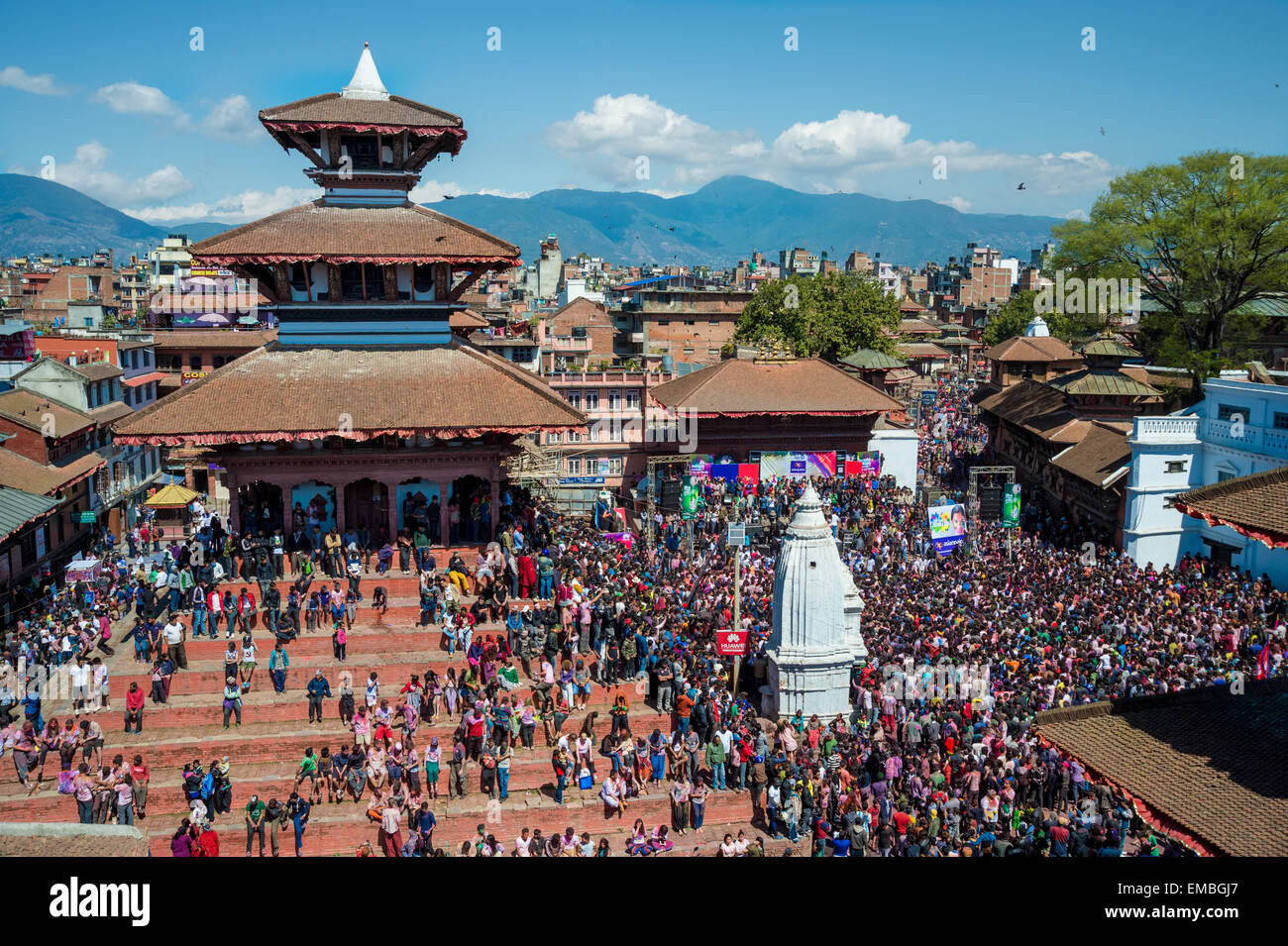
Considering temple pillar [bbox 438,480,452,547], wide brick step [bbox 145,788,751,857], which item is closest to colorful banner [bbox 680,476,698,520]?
temple pillar [bbox 438,480,452,547]

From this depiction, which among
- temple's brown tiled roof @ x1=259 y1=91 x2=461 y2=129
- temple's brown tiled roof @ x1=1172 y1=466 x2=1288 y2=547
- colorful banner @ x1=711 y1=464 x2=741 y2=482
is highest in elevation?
temple's brown tiled roof @ x1=259 y1=91 x2=461 y2=129

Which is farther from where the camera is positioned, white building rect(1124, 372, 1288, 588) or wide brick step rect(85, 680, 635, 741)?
white building rect(1124, 372, 1288, 588)

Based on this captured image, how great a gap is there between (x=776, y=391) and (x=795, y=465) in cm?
391

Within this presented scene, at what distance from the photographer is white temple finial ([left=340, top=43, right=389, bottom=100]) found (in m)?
27.7

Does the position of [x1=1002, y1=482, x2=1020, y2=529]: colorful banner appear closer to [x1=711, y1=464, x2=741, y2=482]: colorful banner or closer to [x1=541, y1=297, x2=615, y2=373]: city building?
[x1=711, y1=464, x2=741, y2=482]: colorful banner

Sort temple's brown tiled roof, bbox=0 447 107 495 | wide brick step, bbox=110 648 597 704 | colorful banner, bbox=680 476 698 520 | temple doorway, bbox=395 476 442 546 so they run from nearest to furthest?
wide brick step, bbox=110 648 597 704 < temple doorway, bbox=395 476 442 546 < colorful banner, bbox=680 476 698 520 < temple's brown tiled roof, bbox=0 447 107 495

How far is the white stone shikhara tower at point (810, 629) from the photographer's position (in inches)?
901

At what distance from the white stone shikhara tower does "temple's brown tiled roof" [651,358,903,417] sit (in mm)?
25113

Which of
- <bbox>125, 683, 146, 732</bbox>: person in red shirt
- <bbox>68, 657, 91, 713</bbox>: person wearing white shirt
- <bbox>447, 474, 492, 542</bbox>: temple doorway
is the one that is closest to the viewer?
<bbox>125, 683, 146, 732</bbox>: person in red shirt

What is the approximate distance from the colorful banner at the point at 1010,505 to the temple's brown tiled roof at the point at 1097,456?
4177 millimetres
